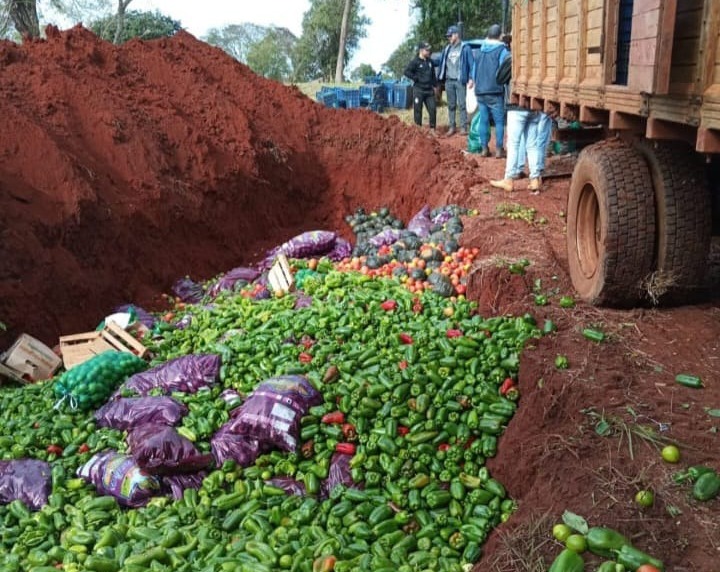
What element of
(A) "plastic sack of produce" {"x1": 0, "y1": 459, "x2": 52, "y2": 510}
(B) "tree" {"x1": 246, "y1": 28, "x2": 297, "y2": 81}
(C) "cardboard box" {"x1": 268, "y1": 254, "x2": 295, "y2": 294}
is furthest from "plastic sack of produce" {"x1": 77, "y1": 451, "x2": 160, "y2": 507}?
(B) "tree" {"x1": 246, "y1": 28, "x2": 297, "y2": 81}

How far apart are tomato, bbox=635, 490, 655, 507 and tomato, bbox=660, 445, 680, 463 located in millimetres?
342

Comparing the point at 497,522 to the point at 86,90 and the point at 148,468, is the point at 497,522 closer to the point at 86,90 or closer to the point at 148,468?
the point at 148,468

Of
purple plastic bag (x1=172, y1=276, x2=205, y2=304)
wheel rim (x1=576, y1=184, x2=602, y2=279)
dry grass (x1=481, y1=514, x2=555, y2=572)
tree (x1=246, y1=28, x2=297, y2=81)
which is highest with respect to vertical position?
tree (x1=246, y1=28, x2=297, y2=81)

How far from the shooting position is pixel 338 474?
4.95 metres

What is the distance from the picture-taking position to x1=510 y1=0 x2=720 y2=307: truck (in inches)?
164

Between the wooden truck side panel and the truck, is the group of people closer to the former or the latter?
the wooden truck side panel

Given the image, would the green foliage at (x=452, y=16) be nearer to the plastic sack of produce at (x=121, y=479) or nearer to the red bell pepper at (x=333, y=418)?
the red bell pepper at (x=333, y=418)

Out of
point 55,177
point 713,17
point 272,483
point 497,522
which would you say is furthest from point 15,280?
point 713,17

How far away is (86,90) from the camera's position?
1116 centimetres

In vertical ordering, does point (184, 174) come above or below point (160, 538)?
above

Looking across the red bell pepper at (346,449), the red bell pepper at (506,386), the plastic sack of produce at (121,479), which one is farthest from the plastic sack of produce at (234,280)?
the red bell pepper at (506,386)

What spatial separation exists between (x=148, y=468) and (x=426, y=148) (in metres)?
9.58

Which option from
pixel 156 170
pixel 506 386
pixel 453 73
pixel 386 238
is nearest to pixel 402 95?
pixel 453 73

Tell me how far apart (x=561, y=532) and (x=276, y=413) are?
92.6 inches
